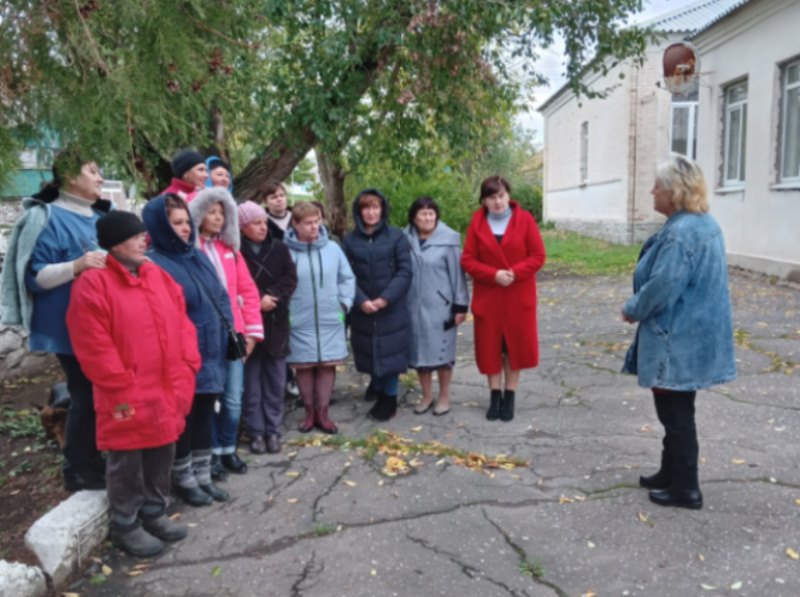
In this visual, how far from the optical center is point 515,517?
3705 mm

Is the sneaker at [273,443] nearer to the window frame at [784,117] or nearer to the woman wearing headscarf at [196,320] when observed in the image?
the woman wearing headscarf at [196,320]

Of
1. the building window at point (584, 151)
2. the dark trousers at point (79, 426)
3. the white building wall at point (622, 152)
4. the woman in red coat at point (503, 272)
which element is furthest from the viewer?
the building window at point (584, 151)

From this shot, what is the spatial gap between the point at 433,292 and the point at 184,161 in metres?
1.98

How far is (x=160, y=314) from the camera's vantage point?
3371mm

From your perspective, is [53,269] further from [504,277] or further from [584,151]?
[584,151]

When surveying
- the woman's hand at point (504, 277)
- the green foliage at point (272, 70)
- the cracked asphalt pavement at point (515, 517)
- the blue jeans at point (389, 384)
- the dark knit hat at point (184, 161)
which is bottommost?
the cracked asphalt pavement at point (515, 517)

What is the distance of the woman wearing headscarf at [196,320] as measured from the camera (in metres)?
3.77

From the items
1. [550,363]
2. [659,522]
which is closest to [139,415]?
[659,522]

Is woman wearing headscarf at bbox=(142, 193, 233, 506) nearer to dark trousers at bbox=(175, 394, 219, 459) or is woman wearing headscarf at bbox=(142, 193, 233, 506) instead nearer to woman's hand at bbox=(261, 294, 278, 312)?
dark trousers at bbox=(175, 394, 219, 459)

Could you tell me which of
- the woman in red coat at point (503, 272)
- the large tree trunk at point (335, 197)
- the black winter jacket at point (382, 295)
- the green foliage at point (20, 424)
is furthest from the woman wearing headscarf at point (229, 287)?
the large tree trunk at point (335, 197)

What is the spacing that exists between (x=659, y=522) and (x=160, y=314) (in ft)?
8.68

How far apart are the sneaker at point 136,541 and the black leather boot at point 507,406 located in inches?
107

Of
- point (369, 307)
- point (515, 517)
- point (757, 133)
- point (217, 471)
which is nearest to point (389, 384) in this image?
point (369, 307)

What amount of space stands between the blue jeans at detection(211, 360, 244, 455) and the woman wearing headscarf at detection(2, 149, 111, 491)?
74cm
